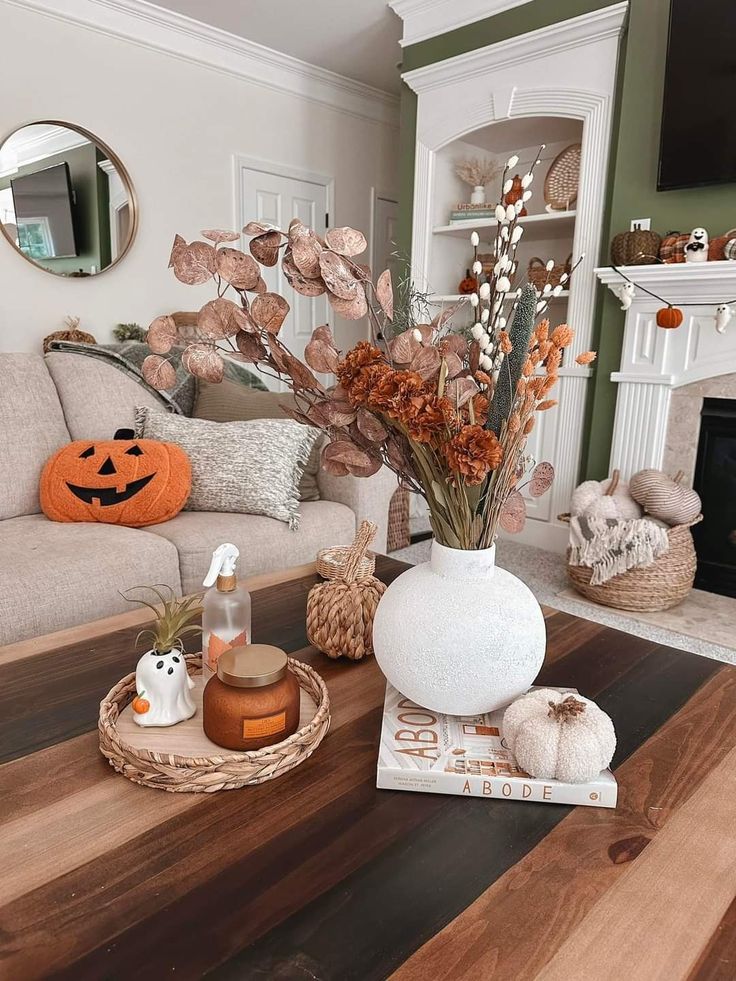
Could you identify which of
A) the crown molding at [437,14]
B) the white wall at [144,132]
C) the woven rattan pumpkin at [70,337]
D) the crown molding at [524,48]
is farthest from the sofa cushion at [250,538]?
the crown molding at [437,14]

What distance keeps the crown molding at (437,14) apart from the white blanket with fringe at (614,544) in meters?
2.62

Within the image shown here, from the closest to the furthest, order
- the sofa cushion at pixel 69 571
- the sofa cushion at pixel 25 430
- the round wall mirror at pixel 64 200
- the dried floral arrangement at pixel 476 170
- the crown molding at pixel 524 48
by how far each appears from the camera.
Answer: the sofa cushion at pixel 69 571 → the sofa cushion at pixel 25 430 → the crown molding at pixel 524 48 → the round wall mirror at pixel 64 200 → the dried floral arrangement at pixel 476 170

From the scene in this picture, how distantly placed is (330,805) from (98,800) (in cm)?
26

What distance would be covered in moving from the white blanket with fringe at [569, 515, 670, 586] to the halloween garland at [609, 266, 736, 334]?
83 cm

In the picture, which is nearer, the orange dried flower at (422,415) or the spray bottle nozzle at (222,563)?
the orange dried flower at (422,415)

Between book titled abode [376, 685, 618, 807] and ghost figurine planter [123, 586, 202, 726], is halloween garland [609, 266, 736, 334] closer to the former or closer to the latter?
book titled abode [376, 685, 618, 807]

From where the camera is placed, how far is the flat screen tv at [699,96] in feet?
8.98

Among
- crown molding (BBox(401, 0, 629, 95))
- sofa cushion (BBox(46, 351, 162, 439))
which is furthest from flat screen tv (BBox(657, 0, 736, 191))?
sofa cushion (BBox(46, 351, 162, 439))

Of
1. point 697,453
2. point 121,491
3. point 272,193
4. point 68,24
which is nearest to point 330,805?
point 121,491

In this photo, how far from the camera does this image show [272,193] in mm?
4648

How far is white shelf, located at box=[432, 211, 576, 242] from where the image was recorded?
3.48 meters

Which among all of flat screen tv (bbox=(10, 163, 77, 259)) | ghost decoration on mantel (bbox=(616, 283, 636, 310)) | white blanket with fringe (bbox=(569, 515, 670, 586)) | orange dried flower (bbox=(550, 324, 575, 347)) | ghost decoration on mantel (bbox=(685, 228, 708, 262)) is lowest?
white blanket with fringe (bbox=(569, 515, 670, 586))

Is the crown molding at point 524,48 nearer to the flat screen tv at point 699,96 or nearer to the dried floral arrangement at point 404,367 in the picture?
the flat screen tv at point 699,96

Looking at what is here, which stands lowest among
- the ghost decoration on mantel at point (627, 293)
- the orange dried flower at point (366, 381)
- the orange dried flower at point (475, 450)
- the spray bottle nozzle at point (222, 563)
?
the spray bottle nozzle at point (222, 563)
